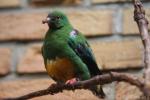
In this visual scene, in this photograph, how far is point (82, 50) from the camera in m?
1.06

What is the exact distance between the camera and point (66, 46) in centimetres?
105

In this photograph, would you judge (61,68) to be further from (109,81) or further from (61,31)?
(109,81)

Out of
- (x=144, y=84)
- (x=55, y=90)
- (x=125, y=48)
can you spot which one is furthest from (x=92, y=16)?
(x=144, y=84)

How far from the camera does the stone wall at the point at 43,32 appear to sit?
53.7 inches

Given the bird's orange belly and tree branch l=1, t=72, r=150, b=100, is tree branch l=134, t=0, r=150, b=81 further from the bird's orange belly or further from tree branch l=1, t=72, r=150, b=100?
the bird's orange belly

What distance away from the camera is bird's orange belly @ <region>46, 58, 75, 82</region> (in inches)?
40.8

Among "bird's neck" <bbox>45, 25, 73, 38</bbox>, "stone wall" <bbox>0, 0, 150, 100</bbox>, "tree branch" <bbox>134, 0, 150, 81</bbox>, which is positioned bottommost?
"stone wall" <bbox>0, 0, 150, 100</bbox>

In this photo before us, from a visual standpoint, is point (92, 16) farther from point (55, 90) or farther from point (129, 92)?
point (55, 90)

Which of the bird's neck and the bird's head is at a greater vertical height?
the bird's head

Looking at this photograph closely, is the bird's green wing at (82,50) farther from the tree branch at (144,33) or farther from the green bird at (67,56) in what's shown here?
the tree branch at (144,33)

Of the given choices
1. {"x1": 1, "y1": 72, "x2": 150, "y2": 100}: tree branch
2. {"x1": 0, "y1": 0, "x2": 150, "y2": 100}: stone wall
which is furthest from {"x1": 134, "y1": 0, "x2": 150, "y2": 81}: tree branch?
{"x1": 0, "y1": 0, "x2": 150, "y2": 100}: stone wall

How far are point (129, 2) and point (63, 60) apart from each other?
1.50 feet

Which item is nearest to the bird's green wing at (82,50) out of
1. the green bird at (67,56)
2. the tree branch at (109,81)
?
the green bird at (67,56)

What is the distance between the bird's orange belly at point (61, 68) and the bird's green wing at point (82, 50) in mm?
38
